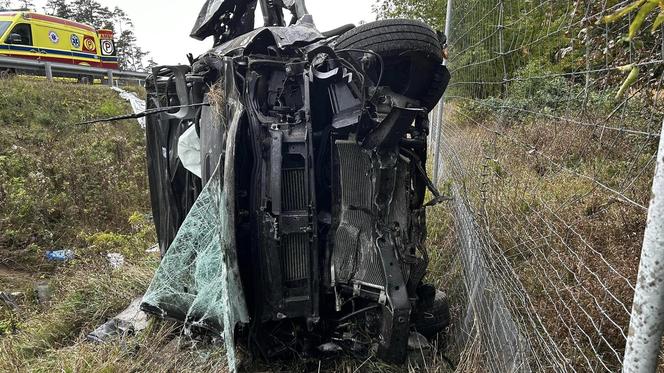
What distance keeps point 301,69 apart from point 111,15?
42828 mm

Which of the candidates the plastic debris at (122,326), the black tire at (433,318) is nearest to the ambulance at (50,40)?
the plastic debris at (122,326)

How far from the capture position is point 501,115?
2566mm

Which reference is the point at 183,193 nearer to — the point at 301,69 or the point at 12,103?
the point at 301,69

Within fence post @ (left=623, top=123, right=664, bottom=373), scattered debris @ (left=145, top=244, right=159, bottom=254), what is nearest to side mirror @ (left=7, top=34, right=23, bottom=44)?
scattered debris @ (left=145, top=244, right=159, bottom=254)

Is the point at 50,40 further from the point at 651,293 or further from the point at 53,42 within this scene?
the point at 651,293

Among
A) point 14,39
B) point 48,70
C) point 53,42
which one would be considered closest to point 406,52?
point 48,70

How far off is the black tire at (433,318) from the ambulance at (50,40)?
16224mm

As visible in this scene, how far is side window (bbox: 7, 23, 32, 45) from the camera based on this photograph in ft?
46.3

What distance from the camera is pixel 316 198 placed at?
2.54 meters

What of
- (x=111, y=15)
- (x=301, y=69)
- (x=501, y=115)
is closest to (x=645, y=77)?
(x=501, y=115)

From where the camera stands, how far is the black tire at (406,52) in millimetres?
2260

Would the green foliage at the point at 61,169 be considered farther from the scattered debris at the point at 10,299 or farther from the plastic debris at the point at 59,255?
the scattered debris at the point at 10,299

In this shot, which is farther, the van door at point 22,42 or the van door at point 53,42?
the van door at point 53,42

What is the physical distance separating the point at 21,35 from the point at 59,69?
1797 mm
